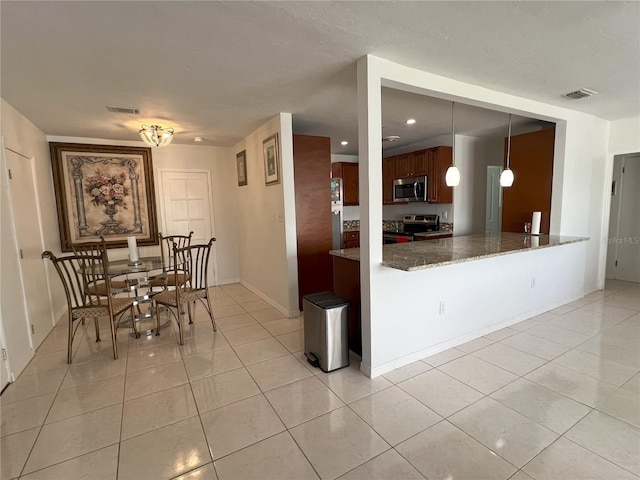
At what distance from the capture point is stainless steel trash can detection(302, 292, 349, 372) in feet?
8.09

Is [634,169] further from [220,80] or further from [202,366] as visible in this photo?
[202,366]

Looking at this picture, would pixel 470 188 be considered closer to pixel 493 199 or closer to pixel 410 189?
pixel 493 199

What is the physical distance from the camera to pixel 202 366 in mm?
2652

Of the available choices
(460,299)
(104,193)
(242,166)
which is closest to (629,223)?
(460,299)

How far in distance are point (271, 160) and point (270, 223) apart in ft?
2.58

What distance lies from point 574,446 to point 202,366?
258 centimetres

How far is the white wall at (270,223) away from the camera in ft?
11.5

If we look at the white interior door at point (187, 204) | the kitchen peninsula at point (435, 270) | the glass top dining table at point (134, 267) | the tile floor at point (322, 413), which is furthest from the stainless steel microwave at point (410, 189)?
the glass top dining table at point (134, 267)

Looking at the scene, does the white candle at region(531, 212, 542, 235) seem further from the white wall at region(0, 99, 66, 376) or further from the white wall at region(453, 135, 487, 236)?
the white wall at region(0, 99, 66, 376)

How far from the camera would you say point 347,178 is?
588 centimetres

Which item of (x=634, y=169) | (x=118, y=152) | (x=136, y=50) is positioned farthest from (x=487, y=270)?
(x=118, y=152)

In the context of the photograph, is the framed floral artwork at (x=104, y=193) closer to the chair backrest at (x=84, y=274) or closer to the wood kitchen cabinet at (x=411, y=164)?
the chair backrest at (x=84, y=274)

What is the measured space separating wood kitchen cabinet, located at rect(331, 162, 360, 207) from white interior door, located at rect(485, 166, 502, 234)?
2316mm

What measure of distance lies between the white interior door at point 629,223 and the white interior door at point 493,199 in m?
1.68
